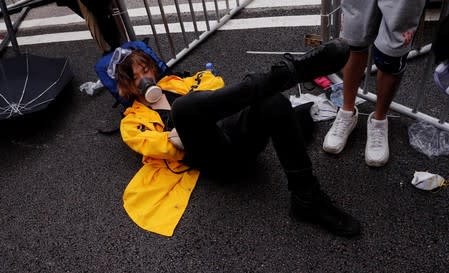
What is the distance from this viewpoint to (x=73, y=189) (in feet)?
6.74

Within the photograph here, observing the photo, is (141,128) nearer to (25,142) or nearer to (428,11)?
(25,142)

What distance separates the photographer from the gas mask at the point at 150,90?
77.0 inches

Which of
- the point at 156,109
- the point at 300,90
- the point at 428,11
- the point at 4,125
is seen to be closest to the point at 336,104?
the point at 300,90

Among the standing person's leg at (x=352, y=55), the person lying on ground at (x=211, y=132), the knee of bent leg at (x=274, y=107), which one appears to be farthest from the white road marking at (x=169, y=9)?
the knee of bent leg at (x=274, y=107)

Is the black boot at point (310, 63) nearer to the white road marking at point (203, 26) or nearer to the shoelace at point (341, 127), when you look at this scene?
→ the shoelace at point (341, 127)

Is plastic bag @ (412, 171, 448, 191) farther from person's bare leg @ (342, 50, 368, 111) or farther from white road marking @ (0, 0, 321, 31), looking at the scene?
white road marking @ (0, 0, 321, 31)

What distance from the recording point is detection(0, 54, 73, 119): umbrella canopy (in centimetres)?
226

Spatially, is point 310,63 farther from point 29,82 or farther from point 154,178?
point 29,82

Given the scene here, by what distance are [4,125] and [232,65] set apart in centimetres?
159

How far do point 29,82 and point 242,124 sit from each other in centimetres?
157

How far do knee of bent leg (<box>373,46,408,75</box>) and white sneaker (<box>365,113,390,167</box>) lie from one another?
0.33 meters

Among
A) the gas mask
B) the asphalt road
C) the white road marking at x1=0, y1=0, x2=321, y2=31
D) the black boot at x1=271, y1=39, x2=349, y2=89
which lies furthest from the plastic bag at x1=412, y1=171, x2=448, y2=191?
the white road marking at x1=0, y1=0, x2=321, y2=31

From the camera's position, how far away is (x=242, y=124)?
64.0 inches

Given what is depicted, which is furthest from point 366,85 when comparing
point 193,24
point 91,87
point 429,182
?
point 91,87
